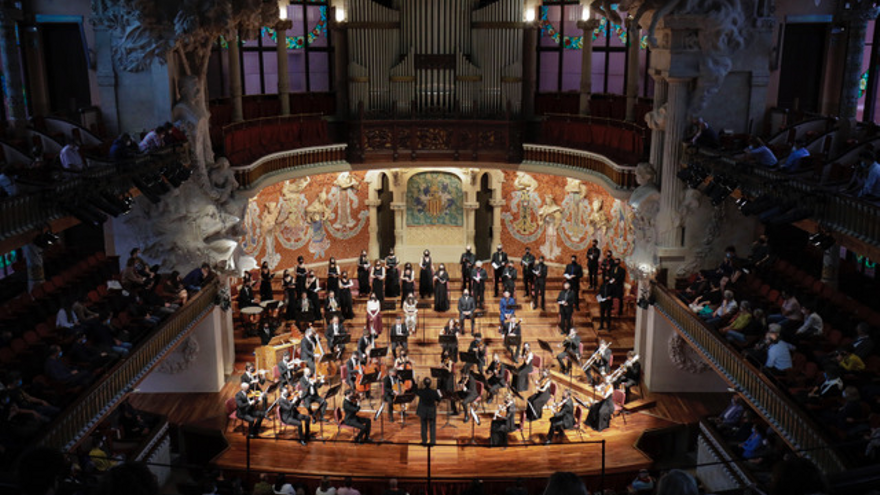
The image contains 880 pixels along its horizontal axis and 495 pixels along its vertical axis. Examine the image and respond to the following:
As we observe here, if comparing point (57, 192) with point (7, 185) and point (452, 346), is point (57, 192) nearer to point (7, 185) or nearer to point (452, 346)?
point (7, 185)

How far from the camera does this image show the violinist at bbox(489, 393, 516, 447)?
14.5 meters

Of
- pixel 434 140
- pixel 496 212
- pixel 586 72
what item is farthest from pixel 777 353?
pixel 496 212

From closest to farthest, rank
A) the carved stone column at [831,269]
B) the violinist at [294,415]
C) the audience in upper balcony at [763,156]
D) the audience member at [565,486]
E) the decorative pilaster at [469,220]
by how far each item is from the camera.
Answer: the audience member at [565,486] → the audience in upper balcony at [763,156] → the carved stone column at [831,269] → the violinist at [294,415] → the decorative pilaster at [469,220]

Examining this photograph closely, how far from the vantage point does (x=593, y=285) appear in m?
21.7

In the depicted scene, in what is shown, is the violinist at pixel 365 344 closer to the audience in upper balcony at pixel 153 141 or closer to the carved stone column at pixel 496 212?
the audience in upper balcony at pixel 153 141

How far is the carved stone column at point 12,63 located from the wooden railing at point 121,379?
14.5ft

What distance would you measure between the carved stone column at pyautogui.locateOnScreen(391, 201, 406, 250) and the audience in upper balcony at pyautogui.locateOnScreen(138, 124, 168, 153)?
34.5 feet

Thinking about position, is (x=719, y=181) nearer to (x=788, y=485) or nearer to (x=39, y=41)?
(x=788, y=485)

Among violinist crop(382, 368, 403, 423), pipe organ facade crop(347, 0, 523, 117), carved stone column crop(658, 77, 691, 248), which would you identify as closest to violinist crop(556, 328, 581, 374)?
carved stone column crop(658, 77, 691, 248)

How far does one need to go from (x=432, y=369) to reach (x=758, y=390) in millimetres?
5403

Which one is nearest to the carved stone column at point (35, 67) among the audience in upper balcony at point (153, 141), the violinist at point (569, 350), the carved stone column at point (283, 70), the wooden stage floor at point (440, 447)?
the audience in upper balcony at point (153, 141)

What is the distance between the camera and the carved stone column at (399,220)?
2500 centimetres

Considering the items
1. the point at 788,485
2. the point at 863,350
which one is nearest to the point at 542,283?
the point at 863,350

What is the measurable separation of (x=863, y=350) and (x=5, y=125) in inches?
565
